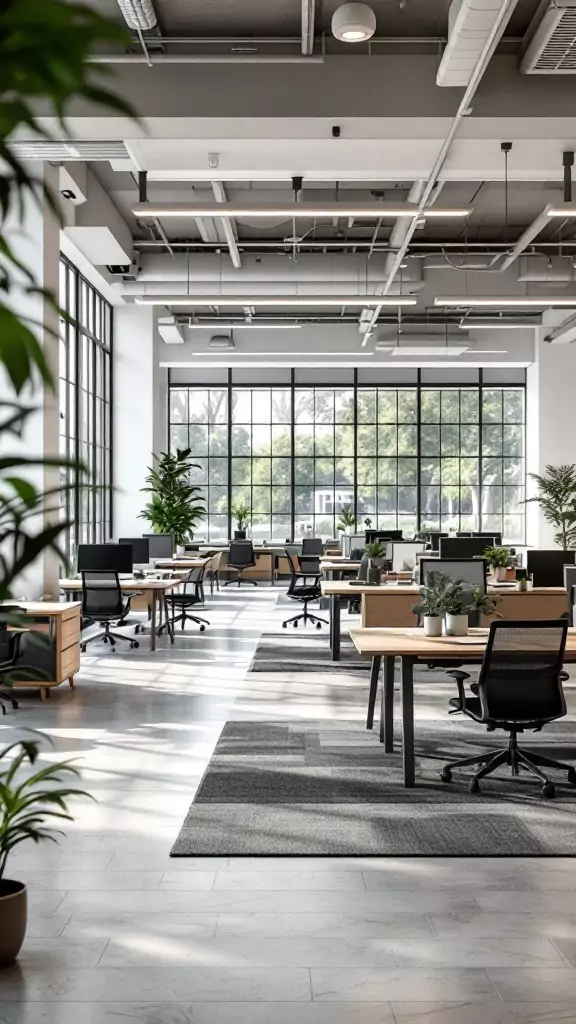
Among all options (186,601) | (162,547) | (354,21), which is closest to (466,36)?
(354,21)

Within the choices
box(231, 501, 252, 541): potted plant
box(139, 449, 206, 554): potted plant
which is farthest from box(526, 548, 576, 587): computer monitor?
box(231, 501, 252, 541): potted plant

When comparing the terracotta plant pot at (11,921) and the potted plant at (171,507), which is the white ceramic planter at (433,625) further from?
the potted plant at (171,507)

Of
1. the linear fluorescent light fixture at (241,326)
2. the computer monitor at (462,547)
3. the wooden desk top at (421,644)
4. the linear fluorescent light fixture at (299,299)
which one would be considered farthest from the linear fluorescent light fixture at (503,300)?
the wooden desk top at (421,644)

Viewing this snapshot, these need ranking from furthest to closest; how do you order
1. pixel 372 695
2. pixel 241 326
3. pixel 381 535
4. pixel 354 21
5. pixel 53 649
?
pixel 241 326 < pixel 381 535 < pixel 53 649 < pixel 354 21 < pixel 372 695

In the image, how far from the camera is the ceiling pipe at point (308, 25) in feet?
22.9

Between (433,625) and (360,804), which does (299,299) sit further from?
(360,804)

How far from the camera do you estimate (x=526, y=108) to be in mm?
8078

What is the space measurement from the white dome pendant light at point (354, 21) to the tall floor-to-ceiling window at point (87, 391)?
5.79 m

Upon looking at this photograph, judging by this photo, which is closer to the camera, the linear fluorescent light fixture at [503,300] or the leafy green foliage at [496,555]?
the leafy green foliage at [496,555]

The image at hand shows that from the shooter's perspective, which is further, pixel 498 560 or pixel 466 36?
pixel 498 560

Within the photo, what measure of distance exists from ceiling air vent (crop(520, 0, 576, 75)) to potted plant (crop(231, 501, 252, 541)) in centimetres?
1390

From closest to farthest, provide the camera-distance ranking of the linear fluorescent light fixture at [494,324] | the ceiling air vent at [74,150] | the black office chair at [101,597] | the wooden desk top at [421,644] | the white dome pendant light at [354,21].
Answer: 1. the wooden desk top at [421,644]
2. the white dome pendant light at [354,21]
3. the ceiling air vent at [74,150]
4. the black office chair at [101,597]
5. the linear fluorescent light fixture at [494,324]

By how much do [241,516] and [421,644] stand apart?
15964 millimetres

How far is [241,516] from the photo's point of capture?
21.3 meters
